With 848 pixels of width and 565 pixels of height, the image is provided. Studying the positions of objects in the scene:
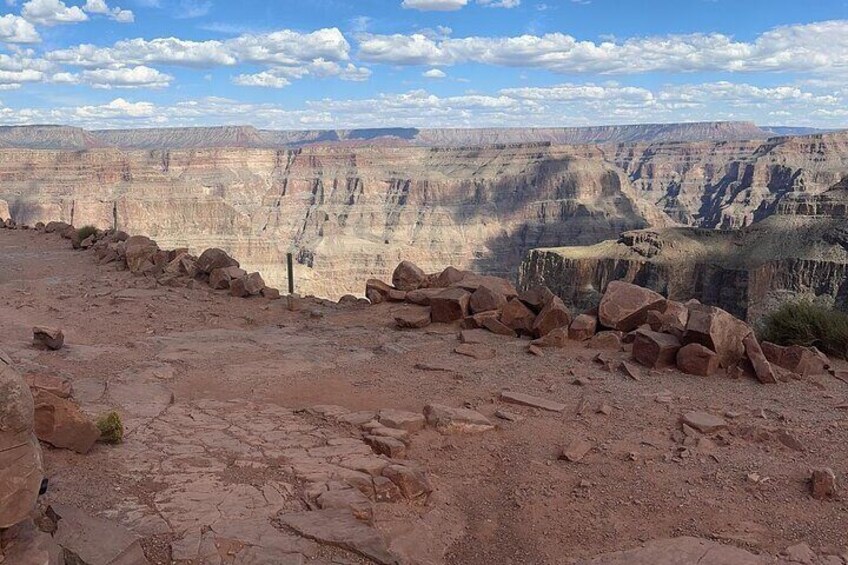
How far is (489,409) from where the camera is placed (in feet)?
20.8

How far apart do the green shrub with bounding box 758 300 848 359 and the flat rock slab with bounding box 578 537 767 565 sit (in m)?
4.78

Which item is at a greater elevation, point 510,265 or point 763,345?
point 763,345

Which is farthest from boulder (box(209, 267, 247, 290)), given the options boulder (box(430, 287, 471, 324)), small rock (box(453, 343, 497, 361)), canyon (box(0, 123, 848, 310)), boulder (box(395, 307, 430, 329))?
canyon (box(0, 123, 848, 310))

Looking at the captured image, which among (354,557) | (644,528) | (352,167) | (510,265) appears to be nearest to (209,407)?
(354,557)

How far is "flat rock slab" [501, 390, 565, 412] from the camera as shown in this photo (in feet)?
20.6

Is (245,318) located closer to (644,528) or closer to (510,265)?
(644,528)

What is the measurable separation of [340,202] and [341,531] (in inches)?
4953

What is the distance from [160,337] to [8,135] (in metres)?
177

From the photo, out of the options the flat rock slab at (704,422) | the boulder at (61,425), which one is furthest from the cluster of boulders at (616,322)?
the boulder at (61,425)

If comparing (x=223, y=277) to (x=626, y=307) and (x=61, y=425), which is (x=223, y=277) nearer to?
(x=626, y=307)

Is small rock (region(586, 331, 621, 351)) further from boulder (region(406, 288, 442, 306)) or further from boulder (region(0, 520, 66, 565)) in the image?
boulder (region(0, 520, 66, 565))

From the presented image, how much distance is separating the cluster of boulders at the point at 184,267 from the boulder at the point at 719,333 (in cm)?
695

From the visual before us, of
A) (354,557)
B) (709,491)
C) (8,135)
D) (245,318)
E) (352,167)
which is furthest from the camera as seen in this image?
(8,135)

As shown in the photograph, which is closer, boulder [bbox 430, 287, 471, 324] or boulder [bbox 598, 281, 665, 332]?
boulder [bbox 598, 281, 665, 332]
